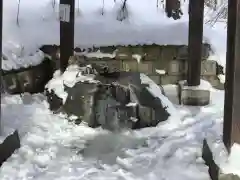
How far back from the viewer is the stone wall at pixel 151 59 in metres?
7.45

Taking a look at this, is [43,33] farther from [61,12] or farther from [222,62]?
[222,62]

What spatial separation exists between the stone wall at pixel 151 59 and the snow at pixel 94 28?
84 millimetres

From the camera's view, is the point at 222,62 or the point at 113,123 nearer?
the point at 113,123

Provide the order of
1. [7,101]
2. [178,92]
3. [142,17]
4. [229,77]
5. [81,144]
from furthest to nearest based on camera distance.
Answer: [142,17], [178,92], [7,101], [81,144], [229,77]

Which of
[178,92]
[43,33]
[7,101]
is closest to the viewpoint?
[7,101]

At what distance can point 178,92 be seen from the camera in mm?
7336

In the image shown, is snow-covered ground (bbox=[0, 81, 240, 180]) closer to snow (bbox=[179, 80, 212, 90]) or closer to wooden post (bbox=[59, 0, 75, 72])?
snow (bbox=[179, 80, 212, 90])

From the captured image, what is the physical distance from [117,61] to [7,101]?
1.68 metres

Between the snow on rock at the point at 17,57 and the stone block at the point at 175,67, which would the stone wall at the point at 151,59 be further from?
the snow on rock at the point at 17,57

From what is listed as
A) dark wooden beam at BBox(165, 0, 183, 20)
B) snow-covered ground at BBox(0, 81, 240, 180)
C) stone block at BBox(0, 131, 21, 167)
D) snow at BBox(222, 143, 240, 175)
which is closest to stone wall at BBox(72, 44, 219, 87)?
snow-covered ground at BBox(0, 81, 240, 180)

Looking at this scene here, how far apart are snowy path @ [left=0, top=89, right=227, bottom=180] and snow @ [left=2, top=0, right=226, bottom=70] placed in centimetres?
132

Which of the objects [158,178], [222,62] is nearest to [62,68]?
[222,62]

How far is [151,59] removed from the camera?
24.5 ft

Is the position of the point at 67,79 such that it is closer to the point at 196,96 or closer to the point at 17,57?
the point at 17,57
